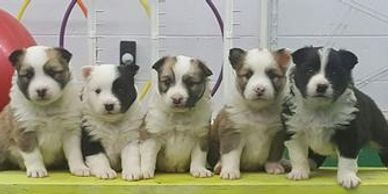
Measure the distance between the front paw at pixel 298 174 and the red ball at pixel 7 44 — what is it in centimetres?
97

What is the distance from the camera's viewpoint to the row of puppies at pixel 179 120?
174 centimetres

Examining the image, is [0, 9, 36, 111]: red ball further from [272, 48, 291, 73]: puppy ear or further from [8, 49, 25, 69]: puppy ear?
[272, 48, 291, 73]: puppy ear

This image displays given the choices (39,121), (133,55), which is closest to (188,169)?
(39,121)

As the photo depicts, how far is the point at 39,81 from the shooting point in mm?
1757

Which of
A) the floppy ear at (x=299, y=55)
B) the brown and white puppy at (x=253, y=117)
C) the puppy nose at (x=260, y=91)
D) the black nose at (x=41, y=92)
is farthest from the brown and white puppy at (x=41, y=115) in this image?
the floppy ear at (x=299, y=55)

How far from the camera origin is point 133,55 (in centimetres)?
321

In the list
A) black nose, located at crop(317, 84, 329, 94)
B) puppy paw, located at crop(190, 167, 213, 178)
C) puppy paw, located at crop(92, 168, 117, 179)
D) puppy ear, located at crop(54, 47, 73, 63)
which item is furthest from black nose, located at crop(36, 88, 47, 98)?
black nose, located at crop(317, 84, 329, 94)

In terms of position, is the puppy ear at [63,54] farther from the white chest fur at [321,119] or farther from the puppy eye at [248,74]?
the white chest fur at [321,119]

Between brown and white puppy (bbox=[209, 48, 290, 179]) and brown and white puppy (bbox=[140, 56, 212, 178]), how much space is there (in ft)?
0.18

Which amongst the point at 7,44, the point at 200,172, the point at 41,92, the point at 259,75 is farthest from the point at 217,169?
the point at 7,44

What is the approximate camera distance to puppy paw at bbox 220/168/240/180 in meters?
1.76

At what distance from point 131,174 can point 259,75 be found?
1.30 feet

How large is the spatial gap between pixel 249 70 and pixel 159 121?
27 cm

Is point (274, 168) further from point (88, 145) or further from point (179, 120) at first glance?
point (88, 145)
